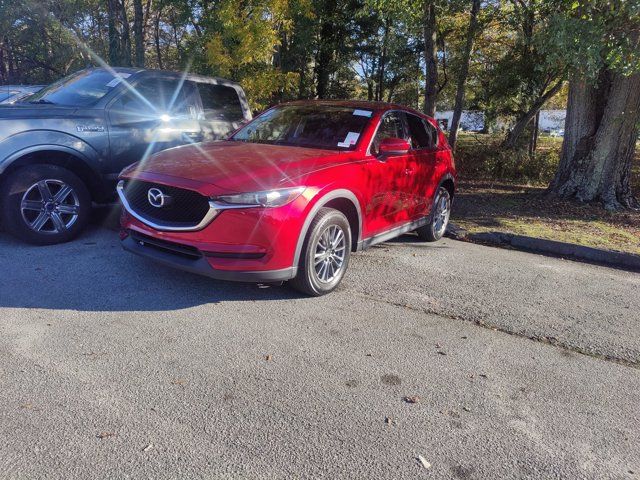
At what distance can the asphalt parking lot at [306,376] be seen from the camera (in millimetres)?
2410

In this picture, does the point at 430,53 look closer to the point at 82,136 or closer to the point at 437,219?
the point at 437,219

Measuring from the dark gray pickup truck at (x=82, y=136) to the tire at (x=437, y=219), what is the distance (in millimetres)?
3295

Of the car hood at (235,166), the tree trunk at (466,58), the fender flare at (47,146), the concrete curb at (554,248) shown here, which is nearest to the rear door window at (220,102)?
the fender flare at (47,146)

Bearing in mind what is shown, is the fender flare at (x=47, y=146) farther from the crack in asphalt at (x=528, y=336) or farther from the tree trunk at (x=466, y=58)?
the tree trunk at (x=466, y=58)

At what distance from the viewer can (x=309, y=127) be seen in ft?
17.7

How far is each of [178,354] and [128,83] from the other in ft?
13.8

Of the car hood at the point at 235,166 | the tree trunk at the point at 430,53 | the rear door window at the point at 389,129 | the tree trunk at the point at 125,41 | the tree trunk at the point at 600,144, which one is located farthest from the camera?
the tree trunk at the point at 125,41

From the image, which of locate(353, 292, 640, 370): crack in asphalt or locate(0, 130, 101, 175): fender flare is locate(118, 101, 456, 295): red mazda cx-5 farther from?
locate(0, 130, 101, 175): fender flare

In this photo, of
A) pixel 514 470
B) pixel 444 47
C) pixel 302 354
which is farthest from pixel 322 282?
pixel 444 47

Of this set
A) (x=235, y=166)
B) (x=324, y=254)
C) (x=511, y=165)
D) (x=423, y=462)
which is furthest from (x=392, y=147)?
(x=511, y=165)

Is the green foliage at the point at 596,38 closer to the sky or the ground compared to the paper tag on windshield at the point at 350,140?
closer to the sky

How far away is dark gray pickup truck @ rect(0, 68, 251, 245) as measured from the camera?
5.08 metres

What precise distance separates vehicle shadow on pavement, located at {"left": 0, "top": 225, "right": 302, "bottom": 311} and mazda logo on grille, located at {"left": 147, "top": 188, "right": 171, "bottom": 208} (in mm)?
766

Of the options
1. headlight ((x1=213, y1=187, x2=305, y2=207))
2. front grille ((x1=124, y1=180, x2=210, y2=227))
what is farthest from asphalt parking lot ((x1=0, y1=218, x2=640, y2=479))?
headlight ((x1=213, y1=187, x2=305, y2=207))
